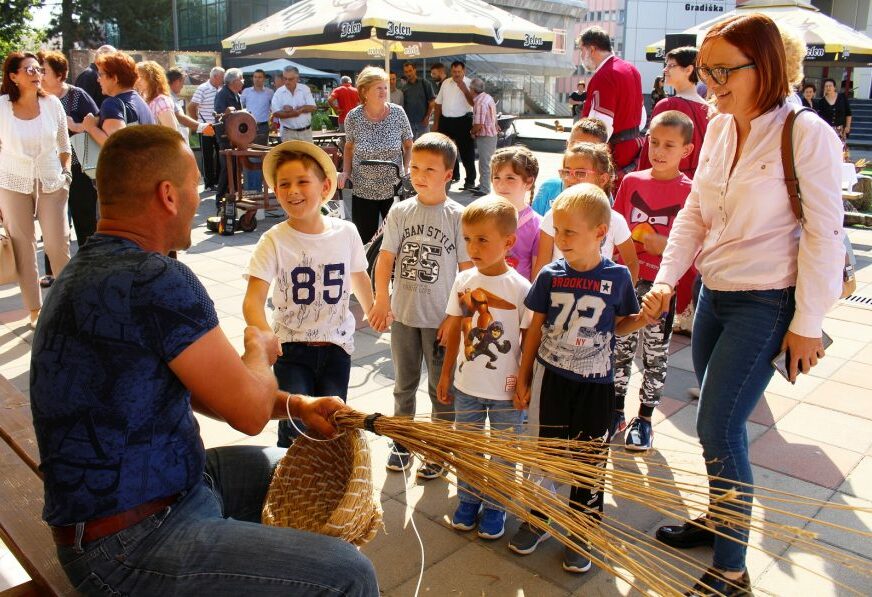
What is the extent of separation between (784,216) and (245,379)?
69.3 inches

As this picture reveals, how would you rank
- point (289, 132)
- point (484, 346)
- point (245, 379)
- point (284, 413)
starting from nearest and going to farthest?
1. point (245, 379)
2. point (284, 413)
3. point (484, 346)
4. point (289, 132)

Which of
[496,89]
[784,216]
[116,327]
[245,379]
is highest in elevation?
[496,89]

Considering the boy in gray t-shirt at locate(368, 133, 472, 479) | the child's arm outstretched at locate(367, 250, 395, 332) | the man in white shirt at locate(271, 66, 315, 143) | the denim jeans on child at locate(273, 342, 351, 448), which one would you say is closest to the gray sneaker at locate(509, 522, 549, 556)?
the boy in gray t-shirt at locate(368, 133, 472, 479)

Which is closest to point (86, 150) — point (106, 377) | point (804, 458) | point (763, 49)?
point (106, 377)

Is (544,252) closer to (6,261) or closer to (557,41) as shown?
(6,261)

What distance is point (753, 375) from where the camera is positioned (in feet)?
7.97

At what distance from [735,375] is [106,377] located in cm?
195

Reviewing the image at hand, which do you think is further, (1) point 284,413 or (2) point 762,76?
(2) point 762,76

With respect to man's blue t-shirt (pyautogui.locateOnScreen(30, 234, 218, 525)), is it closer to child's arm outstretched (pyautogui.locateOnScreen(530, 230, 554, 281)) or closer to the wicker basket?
the wicker basket

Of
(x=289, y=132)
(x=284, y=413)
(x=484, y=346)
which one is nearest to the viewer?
(x=284, y=413)

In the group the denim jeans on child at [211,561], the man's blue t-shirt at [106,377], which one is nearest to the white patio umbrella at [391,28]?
the man's blue t-shirt at [106,377]

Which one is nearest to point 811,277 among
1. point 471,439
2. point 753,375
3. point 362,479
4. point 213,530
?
point 753,375

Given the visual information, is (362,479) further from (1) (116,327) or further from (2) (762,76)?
(2) (762,76)

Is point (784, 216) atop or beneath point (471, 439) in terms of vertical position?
atop
